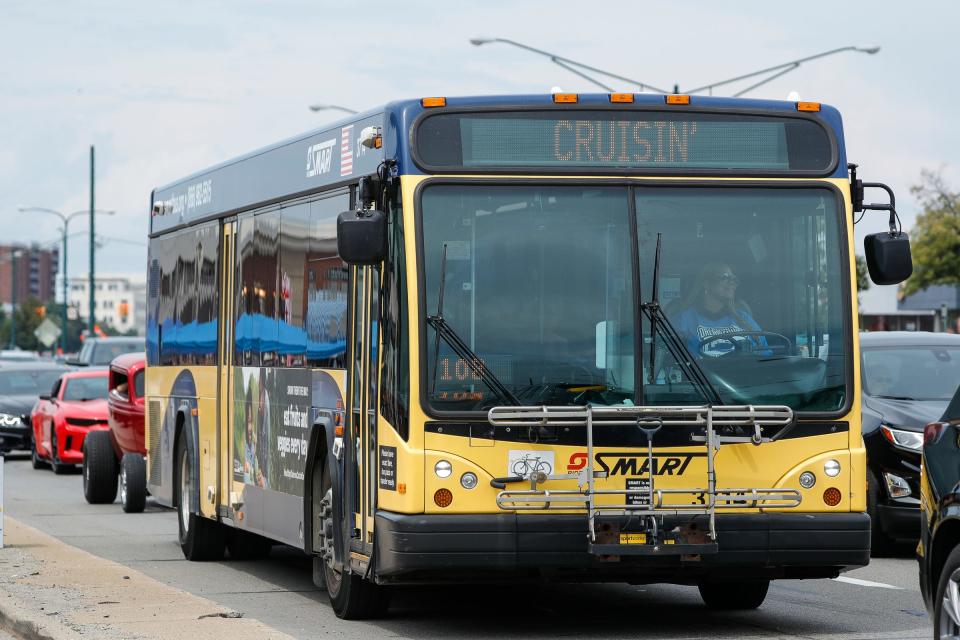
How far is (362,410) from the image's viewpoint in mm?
9805

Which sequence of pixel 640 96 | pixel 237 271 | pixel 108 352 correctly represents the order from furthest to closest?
1. pixel 108 352
2. pixel 237 271
3. pixel 640 96

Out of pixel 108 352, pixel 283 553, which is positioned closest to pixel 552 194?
pixel 283 553

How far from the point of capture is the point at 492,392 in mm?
9102

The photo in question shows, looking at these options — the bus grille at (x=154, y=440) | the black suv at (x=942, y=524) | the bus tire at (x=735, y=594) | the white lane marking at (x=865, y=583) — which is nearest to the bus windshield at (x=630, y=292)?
the black suv at (x=942, y=524)

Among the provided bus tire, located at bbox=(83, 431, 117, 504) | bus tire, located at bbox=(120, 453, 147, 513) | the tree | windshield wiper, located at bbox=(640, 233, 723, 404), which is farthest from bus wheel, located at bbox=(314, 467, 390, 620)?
the tree

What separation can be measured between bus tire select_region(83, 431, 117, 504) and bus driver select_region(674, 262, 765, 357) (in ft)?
41.8

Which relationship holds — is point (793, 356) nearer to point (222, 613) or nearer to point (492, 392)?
point (492, 392)

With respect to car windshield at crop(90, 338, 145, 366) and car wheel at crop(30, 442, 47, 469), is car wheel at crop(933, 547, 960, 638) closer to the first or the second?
car wheel at crop(30, 442, 47, 469)

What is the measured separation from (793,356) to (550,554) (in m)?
1.62

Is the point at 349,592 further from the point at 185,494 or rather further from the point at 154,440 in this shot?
the point at 154,440

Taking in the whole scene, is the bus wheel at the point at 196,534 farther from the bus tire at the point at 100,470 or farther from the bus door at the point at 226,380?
the bus tire at the point at 100,470

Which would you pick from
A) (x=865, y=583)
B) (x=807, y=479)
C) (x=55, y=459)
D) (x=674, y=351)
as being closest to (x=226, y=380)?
(x=865, y=583)

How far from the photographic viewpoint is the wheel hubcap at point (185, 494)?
14625mm

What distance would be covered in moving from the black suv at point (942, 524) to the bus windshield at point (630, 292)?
1580 mm
